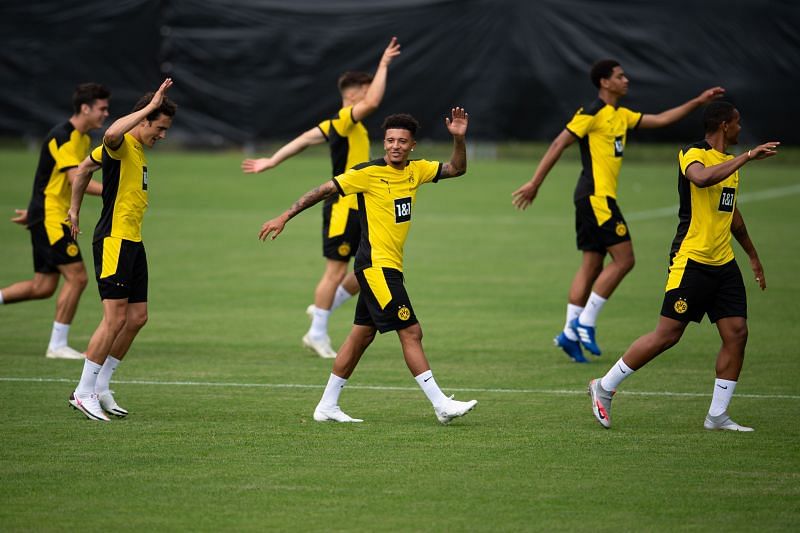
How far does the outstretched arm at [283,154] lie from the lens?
10.8 m

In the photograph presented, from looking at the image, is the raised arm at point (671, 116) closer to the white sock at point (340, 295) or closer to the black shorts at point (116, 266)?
the white sock at point (340, 295)

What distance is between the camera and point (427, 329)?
13.1 meters

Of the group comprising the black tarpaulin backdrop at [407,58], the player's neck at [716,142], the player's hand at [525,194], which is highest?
the black tarpaulin backdrop at [407,58]

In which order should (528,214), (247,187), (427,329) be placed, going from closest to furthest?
(427,329) < (528,214) < (247,187)

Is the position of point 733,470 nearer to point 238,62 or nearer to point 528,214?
point 528,214

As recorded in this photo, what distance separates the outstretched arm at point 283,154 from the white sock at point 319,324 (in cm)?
149

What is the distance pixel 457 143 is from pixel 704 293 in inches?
77.7

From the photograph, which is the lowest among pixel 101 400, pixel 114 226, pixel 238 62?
pixel 101 400

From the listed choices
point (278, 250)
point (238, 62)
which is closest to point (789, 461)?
point (278, 250)

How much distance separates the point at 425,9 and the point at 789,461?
23573mm

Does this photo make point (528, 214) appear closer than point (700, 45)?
Yes

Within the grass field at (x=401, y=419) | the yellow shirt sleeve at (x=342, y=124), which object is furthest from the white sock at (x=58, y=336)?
the yellow shirt sleeve at (x=342, y=124)

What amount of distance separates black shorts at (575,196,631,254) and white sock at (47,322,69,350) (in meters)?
4.86

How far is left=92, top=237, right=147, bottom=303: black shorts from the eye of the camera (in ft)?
28.8
